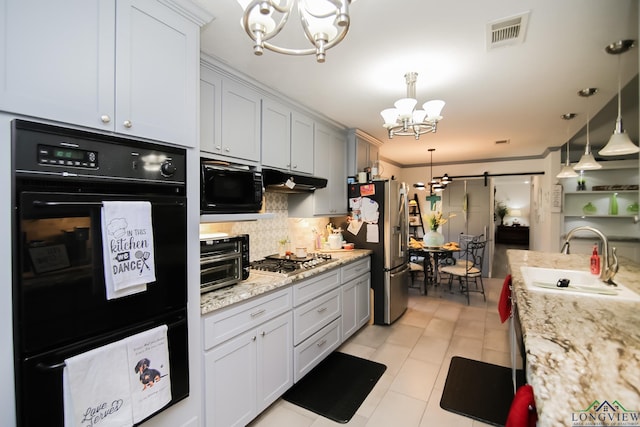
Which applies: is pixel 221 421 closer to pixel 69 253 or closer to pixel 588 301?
pixel 69 253

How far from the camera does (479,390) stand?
7.84 ft

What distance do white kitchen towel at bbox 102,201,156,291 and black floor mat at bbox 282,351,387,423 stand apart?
159 centimetres

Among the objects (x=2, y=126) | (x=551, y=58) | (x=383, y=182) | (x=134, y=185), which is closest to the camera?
(x=2, y=126)

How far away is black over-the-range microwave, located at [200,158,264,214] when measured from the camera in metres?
1.81

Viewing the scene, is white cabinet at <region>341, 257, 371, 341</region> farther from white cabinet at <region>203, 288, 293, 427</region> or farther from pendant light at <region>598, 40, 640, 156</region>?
pendant light at <region>598, 40, 640, 156</region>

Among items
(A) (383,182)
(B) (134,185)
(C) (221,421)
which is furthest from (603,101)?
(C) (221,421)

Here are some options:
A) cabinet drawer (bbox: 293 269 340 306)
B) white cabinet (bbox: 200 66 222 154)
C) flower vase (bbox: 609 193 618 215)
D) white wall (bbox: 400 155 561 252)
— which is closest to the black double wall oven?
white cabinet (bbox: 200 66 222 154)

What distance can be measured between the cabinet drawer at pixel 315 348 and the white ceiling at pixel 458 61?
2.16 meters

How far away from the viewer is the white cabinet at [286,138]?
2574 millimetres

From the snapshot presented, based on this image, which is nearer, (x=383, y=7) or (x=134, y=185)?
(x=134, y=185)

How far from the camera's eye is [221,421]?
172cm

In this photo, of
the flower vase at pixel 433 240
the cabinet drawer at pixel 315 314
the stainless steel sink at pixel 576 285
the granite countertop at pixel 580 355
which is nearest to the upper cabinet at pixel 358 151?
the flower vase at pixel 433 240

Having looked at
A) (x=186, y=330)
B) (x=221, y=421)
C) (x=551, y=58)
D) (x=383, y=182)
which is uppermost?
(x=551, y=58)

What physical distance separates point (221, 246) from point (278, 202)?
4.20ft
